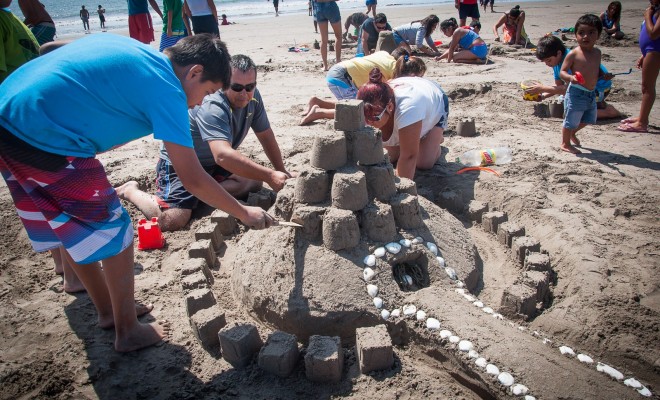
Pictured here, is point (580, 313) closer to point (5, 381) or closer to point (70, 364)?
point (70, 364)

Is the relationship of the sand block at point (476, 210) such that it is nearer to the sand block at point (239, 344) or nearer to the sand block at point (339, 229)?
the sand block at point (339, 229)

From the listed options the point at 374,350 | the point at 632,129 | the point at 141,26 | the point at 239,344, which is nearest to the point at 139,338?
the point at 239,344

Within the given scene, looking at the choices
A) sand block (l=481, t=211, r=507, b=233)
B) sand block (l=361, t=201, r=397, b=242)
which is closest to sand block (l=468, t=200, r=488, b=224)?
sand block (l=481, t=211, r=507, b=233)

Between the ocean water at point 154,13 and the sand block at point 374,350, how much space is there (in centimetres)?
2507

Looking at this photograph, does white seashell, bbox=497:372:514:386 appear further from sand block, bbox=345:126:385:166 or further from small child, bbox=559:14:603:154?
small child, bbox=559:14:603:154

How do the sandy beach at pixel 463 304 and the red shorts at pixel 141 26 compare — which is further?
the red shorts at pixel 141 26

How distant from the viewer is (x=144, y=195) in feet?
13.5

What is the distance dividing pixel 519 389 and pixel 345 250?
1.16 metres

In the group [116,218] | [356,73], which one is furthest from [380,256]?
[356,73]

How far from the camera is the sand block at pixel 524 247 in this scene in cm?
318

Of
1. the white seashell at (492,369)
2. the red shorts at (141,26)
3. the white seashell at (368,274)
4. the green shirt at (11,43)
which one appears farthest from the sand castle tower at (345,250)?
the red shorts at (141,26)

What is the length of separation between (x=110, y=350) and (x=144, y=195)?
1870 mm

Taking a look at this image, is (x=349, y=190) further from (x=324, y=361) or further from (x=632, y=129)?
(x=632, y=129)

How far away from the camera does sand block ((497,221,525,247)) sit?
3416 mm
